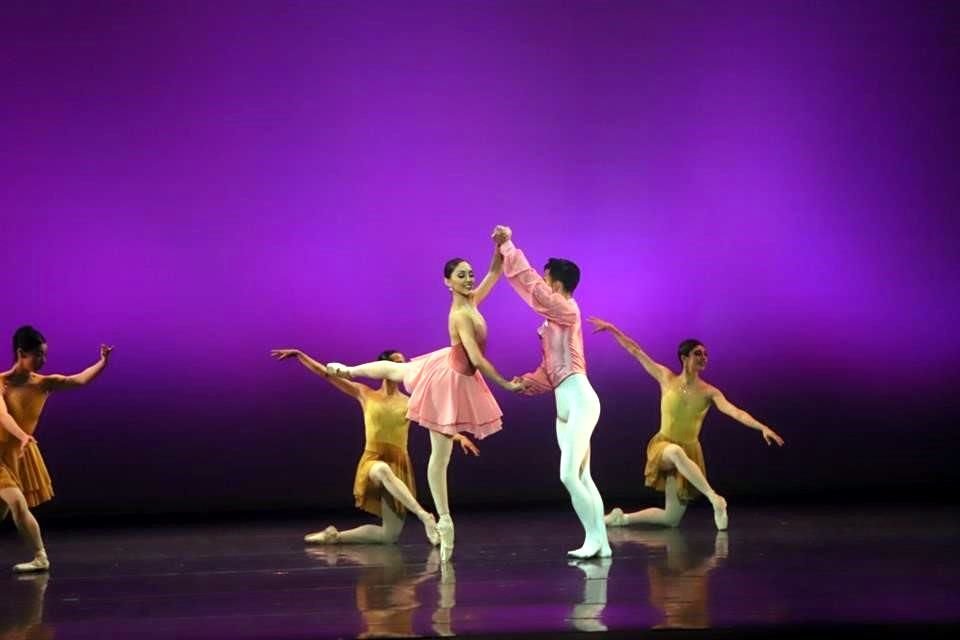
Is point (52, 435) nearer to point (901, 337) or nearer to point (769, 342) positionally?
point (769, 342)

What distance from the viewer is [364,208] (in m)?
7.63

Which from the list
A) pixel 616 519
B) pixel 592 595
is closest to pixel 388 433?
pixel 616 519

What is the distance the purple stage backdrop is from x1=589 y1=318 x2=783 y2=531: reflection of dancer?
122 centimetres

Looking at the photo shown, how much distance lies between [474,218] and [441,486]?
104 inches

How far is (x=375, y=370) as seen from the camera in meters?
5.82

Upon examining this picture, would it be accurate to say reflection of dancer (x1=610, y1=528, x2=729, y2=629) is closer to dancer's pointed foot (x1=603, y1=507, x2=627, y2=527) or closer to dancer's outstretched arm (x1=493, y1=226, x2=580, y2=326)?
dancer's pointed foot (x1=603, y1=507, x2=627, y2=527)

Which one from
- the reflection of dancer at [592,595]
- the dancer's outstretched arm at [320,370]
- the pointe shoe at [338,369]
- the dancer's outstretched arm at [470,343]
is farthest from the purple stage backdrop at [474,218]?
the reflection of dancer at [592,595]

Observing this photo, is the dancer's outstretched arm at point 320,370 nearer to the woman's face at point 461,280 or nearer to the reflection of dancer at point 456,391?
the reflection of dancer at point 456,391

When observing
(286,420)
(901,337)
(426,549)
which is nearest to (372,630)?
(426,549)

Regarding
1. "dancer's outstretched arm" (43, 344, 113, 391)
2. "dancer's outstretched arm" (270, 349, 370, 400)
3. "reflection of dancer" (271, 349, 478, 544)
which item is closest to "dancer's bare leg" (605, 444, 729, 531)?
"reflection of dancer" (271, 349, 478, 544)

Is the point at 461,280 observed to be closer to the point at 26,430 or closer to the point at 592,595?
the point at 592,595

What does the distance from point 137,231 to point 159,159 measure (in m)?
0.43

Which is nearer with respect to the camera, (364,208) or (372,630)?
(372,630)

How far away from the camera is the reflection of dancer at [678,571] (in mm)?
3740
